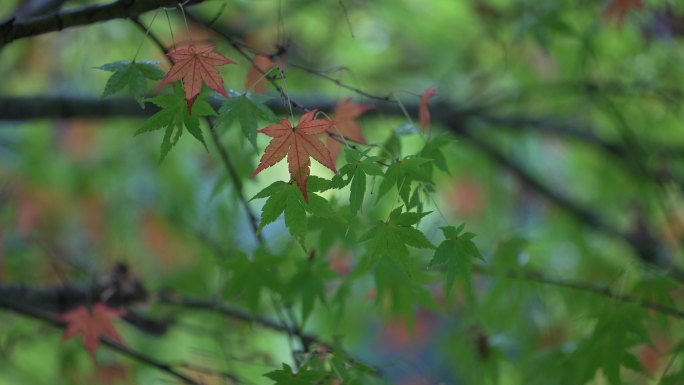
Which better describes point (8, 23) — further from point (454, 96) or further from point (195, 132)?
point (454, 96)

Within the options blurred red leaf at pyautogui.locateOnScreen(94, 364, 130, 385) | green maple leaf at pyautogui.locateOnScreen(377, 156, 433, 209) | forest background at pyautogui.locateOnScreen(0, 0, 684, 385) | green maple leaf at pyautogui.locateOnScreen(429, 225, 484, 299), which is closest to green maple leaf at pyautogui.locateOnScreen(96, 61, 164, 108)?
forest background at pyautogui.locateOnScreen(0, 0, 684, 385)

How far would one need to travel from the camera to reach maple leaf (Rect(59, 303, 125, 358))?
1.44 m

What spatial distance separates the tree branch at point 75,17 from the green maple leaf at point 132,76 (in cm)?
8

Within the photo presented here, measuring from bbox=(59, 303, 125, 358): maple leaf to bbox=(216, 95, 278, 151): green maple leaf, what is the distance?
21.8 inches

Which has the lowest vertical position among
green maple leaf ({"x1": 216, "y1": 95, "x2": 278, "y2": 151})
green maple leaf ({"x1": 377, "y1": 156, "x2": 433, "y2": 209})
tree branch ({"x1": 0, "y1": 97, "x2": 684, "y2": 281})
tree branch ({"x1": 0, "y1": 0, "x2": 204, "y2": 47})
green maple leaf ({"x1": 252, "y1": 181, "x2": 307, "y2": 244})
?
green maple leaf ({"x1": 252, "y1": 181, "x2": 307, "y2": 244})

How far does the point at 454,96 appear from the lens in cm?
302

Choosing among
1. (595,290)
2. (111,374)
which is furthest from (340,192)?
(595,290)

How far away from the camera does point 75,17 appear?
1163 mm

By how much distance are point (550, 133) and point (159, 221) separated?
1.60 metres

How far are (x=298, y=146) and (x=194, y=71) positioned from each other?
7.0 inches

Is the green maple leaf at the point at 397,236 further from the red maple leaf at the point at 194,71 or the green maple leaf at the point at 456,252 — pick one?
the red maple leaf at the point at 194,71

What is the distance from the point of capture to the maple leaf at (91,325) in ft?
4.72

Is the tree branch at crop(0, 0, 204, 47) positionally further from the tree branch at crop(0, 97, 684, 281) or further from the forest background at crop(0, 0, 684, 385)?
the tree branch at crop(0, 97, 684, 281)

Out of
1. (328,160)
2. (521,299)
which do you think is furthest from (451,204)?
(328,160)
